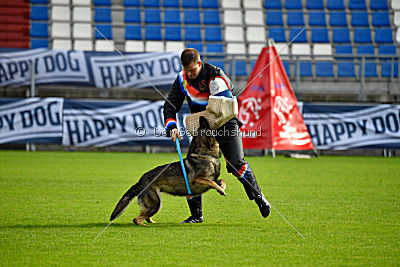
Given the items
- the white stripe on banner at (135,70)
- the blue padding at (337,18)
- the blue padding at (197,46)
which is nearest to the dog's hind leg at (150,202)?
the white stripe on banner at (135,70)

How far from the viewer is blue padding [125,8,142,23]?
938 inches

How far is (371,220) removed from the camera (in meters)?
6.41

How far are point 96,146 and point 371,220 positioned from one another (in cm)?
1252

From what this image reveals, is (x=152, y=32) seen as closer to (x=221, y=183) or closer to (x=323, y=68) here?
(x=323, y=68)

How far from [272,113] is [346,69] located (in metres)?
5.46

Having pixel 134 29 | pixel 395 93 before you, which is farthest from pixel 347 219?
pixel 134 29

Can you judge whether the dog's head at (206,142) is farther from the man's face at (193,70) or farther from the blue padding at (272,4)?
the blue padding at (272,4)

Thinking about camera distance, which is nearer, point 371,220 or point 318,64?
point 371,220

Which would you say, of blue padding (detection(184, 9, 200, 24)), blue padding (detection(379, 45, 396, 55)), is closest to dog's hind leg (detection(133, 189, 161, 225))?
blue padding (detection(184, 9, 200, 24))

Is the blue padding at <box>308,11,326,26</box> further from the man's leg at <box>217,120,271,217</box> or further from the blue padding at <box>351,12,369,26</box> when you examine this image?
the man's leg at <box>217,120,271,217</box>

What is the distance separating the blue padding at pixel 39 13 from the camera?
23.4m

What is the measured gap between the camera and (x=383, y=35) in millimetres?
23906

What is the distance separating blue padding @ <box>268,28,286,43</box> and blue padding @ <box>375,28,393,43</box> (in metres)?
3.72

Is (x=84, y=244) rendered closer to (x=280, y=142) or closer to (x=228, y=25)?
(x=280, y=142)
